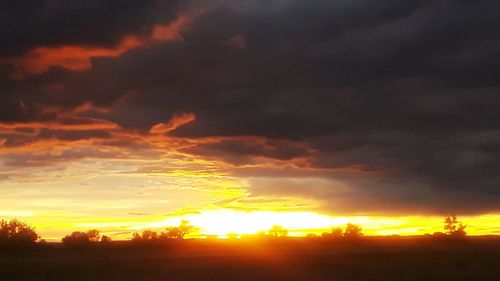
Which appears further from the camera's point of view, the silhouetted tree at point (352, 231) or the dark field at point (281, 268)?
the silhouetted tree at point (352, 231)

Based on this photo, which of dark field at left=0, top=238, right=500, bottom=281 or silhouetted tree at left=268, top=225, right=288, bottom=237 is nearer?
dark field at left=0, top=238, right=500, bottom=281

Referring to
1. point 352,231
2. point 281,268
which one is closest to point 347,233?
point 352,231

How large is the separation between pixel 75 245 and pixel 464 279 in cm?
7164

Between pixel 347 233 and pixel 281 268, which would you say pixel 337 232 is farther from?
pixel 281 268

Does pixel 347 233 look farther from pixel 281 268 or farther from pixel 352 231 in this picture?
pixel 281 268

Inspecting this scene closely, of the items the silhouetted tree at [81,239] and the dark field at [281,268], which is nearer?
the dark field at [281,268]

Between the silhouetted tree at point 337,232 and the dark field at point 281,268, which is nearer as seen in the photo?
the dark field at point 281,268

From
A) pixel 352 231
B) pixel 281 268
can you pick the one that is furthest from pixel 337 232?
pixel 281 268

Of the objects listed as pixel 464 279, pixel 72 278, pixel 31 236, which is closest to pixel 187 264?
pixel 72 278

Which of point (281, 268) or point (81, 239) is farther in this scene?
point (81, 239)

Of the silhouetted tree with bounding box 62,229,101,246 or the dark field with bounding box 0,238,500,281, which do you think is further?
the silhouetted tree with bounding box 62,229,101,246

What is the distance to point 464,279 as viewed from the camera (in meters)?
58.1

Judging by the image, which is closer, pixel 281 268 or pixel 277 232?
pixel 281 268

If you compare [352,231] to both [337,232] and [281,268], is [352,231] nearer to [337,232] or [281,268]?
[337,232]
